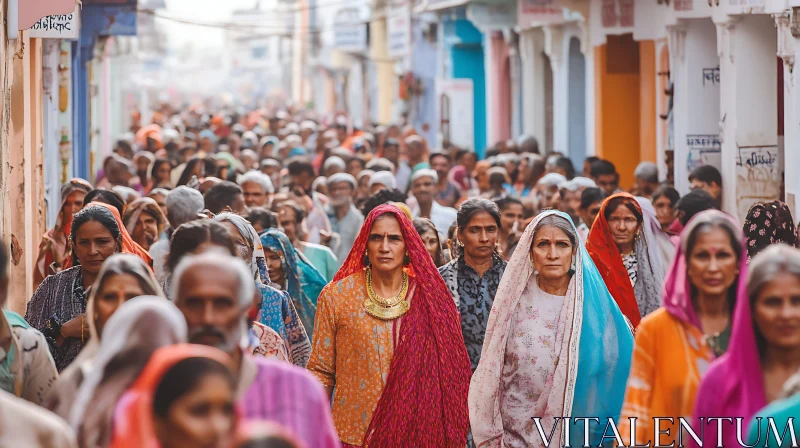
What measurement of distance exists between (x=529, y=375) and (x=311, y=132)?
2305cm

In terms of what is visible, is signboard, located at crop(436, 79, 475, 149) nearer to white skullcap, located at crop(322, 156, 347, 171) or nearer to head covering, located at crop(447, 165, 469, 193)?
head covering, located at crop(447, 165, 469, 193)

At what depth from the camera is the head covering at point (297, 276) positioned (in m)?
8.66

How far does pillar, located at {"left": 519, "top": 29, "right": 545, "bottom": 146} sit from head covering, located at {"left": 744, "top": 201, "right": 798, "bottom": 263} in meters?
15.2

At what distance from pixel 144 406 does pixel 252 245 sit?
363cm

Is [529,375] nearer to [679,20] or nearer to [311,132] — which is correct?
[679,20]

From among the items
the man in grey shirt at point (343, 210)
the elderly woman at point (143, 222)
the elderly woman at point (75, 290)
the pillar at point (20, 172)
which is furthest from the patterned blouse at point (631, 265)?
the man in grey shirt at point (343, 210)

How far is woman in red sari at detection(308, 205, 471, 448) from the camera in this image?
657 cm

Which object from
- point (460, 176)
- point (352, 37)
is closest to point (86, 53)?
point (460, 176)

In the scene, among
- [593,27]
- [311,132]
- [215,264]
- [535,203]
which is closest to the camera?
[215,264]

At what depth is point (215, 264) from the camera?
4344 mm

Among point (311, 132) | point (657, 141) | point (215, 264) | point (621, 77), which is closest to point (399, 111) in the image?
point (311, 132)

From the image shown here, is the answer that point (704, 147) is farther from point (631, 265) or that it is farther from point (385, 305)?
point (385, 305)

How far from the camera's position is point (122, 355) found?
398 centimetres

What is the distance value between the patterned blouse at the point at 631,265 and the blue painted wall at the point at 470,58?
19.7m
